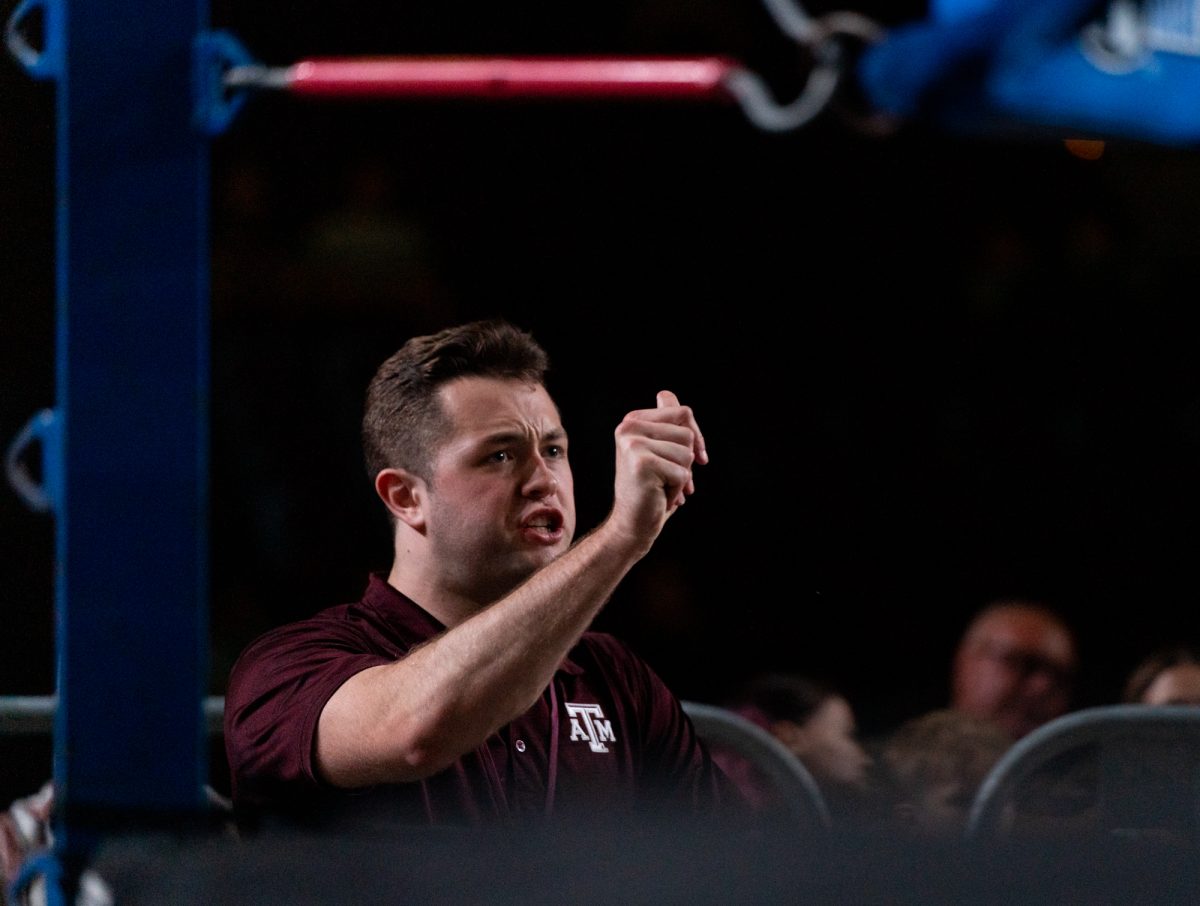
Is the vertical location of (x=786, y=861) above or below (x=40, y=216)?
below

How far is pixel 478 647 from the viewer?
36.4 inches

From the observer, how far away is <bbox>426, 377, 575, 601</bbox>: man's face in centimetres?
109

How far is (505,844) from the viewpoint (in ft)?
2.08

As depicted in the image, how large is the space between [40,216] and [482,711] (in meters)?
0.51

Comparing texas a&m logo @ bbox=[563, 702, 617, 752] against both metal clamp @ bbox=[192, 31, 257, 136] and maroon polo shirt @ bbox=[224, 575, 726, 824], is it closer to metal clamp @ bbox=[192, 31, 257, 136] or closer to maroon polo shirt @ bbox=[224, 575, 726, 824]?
maroon polo shirt @ bbox=[224, 575, 726, 824]

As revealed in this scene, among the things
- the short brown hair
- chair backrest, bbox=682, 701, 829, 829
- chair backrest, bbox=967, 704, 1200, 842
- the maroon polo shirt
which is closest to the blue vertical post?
the maroon polo shirt

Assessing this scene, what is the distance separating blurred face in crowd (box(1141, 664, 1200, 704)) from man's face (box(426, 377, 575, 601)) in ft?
2.97

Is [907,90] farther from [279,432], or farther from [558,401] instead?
[279,432]

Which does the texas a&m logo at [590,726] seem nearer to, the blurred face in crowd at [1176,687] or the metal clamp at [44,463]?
the metal clamp at [44,463]

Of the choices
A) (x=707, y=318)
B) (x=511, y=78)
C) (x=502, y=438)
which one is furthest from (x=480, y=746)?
(x=707, y=318)

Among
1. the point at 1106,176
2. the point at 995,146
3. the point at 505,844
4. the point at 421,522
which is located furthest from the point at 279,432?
the point at 1106,176

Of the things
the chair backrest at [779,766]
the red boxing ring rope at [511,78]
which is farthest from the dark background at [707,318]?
the chair backrest at [779,766]

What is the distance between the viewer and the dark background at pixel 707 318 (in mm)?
1289

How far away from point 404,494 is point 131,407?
1.06ft
